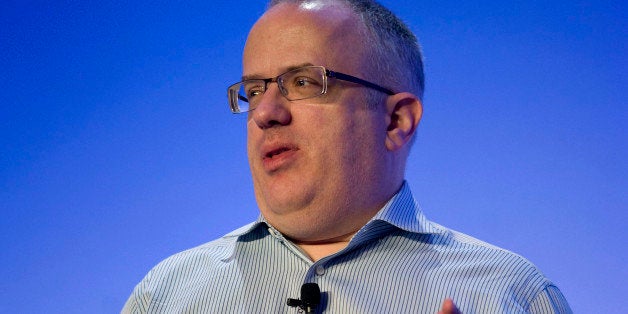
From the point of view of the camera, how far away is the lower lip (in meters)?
1.65

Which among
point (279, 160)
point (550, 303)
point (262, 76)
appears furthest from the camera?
point (262, 76)

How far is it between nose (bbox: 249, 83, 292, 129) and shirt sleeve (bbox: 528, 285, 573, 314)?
749 mm

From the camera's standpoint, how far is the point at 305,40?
68.4 inches

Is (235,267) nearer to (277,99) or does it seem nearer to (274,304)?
(274,304)

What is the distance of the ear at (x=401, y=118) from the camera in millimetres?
1808

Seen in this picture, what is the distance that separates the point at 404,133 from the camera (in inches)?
72.6

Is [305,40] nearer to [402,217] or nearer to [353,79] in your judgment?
[353,79]

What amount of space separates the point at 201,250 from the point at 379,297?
0.59m

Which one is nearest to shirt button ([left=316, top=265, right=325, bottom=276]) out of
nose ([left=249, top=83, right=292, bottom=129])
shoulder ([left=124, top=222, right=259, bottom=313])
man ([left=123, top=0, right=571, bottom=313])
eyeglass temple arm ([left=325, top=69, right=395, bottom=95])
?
man ([left=123, top=0, right=571, bottom=313])

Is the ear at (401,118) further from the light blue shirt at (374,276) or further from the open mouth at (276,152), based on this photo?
the open mouth at (276,152)

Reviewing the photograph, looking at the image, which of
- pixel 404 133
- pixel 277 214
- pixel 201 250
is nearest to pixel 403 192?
pixel 404 133

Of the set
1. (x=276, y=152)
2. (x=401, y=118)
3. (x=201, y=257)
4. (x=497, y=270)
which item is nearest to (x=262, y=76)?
(x=276, y=152)

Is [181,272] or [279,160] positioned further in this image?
[181,272]

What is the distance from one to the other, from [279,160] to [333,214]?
195mm
